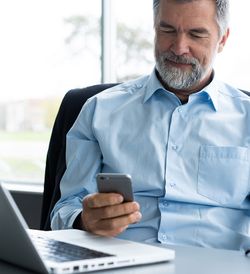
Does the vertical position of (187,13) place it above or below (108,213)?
above

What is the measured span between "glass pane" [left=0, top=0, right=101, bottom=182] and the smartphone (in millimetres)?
1755

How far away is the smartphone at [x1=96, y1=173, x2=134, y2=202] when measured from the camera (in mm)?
1276

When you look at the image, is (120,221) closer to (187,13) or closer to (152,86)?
(152,86)

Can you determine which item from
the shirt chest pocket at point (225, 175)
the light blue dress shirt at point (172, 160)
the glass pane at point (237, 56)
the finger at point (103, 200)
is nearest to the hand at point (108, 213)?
the finger at point (103, 200)

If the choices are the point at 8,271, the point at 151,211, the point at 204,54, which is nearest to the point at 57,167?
the point at 151,211

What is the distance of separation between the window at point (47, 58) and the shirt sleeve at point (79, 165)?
1.18 m

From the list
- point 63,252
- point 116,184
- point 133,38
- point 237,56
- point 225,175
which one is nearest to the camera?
point 63,252

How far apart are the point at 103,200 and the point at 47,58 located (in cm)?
194

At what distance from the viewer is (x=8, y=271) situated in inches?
43.6

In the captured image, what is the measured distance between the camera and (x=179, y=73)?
1783 millimetres

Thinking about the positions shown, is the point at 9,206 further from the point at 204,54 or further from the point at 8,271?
the point at 204,54

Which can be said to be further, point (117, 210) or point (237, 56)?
point (237, 56)

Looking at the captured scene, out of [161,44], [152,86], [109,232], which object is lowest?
[109,232]

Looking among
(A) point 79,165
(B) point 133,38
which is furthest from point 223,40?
(B) point 133,38
